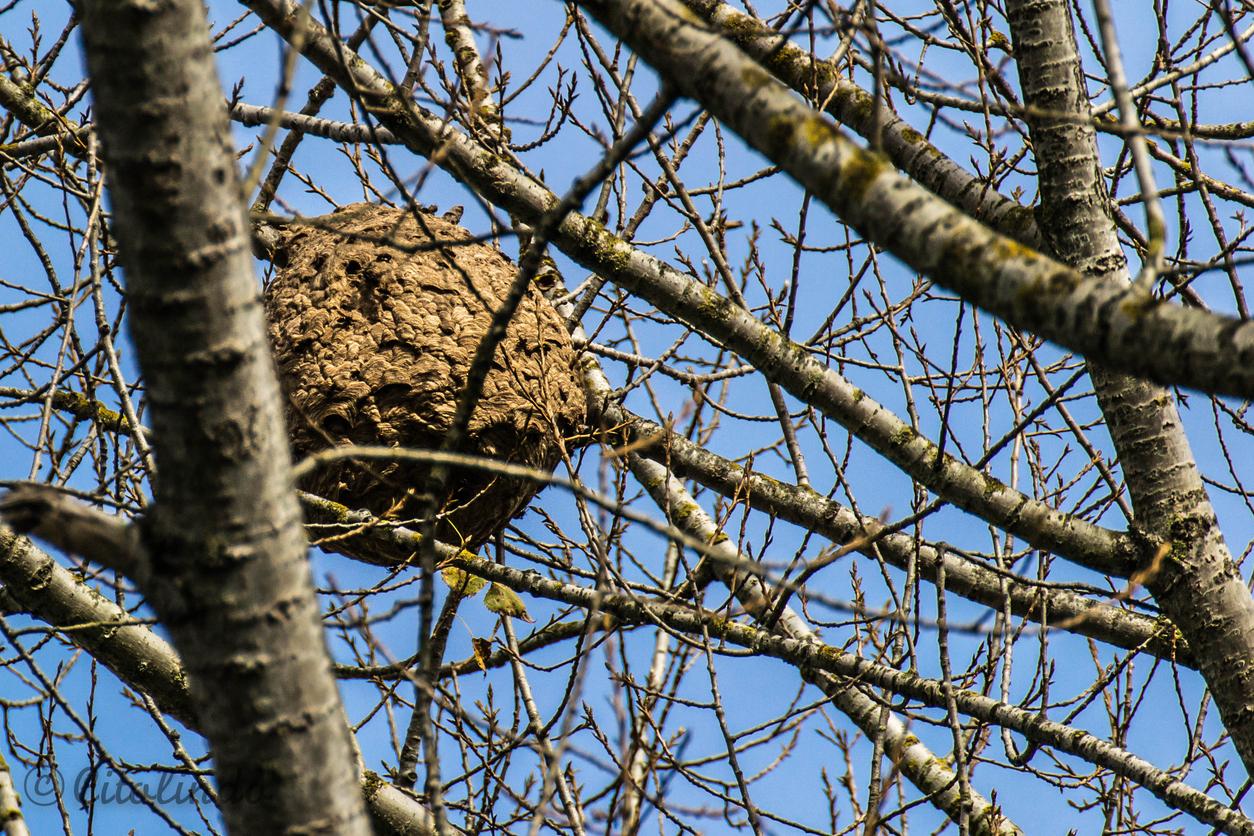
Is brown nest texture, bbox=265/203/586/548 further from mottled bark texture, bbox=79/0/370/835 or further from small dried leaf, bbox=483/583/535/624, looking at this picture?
mottled bark texture, bbox=79/0/370/835

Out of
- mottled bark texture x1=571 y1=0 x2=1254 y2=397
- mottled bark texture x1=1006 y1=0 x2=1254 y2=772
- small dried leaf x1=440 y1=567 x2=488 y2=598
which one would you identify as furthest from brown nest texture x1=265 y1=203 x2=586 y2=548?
mottled bark texture x1=571 y1=0 x2=1254 y2=397

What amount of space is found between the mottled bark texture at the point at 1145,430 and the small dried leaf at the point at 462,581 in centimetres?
206

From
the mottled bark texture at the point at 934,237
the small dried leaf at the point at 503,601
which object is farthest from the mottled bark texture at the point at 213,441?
the small dried leaf at the point at 503,601

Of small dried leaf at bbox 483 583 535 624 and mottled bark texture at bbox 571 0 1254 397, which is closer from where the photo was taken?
mottled bark texture at bbox 571 0 1254 397

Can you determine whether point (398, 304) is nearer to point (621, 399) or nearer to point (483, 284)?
point (483, 284)

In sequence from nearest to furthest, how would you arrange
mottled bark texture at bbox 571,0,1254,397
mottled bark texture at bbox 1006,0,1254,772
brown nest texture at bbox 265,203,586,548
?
1. mottled bark texture at bbox 571,0,1254,397
2. mottled bark texture at bbox 1006,0,1254,772
3. brown nest texture at bbox 265,203,586,548

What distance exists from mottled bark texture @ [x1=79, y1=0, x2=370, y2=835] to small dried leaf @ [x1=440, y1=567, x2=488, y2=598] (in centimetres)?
190

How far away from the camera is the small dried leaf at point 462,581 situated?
3424mm

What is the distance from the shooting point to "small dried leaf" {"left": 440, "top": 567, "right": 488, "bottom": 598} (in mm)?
3424

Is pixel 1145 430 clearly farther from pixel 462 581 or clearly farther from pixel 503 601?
pixel 462 581

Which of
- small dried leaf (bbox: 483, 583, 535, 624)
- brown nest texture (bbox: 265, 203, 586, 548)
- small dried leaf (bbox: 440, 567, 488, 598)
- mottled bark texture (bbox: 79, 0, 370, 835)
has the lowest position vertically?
mottled bark texture (bbox: 79, 0, 370, 835)

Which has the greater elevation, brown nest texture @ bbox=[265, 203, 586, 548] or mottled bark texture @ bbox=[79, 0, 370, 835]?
brown nest texture @ bbox=[265, 203, 586, 548]

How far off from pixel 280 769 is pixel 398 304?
245 centimetres

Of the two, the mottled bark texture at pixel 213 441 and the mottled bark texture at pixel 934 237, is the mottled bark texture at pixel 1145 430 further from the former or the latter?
the mottled bark texture at pixel 213 441
